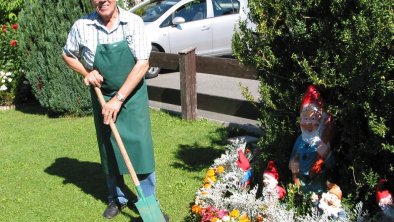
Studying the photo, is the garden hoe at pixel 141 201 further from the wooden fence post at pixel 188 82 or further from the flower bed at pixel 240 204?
the wooden fence post at pixel 188 82

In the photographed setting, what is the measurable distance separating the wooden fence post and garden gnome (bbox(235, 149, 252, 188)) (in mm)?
2871

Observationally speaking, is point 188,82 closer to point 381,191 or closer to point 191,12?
point 381,191

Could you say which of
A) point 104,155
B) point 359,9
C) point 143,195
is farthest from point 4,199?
point 359,9

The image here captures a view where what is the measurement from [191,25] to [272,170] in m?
7.79

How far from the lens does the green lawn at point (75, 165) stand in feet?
16.1

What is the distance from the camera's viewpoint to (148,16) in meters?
11.7

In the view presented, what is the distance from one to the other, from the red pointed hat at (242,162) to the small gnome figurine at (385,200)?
114cm

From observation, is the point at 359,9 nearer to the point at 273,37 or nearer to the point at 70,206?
the point at 273,37

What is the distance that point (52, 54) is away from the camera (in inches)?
307

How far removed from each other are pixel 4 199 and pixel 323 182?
2999mm

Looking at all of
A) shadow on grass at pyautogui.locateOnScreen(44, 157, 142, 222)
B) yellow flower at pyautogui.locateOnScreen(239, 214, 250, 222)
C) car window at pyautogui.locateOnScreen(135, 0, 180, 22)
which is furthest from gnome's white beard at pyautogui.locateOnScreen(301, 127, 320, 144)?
car window at pyautogui.locateOnScreen(135, 0, 180, 22)

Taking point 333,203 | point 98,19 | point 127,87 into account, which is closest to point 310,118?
point 333,203

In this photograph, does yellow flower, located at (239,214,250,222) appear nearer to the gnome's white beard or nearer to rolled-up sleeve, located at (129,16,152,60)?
the gnome's white beard

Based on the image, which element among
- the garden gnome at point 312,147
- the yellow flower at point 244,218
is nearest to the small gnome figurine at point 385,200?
the garden gnome at point 312,147
